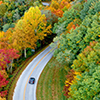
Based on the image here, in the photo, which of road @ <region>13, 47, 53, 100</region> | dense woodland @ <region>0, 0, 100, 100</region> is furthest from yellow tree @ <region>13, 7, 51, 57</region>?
road @ <region>13, 47, 53, 100</region>

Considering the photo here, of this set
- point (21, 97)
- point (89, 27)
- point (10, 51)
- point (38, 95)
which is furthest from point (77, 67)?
point (10, 51)

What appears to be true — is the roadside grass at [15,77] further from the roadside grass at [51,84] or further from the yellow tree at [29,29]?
the roadside grass at [51,84]

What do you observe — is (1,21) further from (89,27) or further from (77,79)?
(77,79)

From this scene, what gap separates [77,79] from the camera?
18281 mm

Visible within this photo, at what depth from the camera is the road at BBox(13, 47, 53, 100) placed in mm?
23922

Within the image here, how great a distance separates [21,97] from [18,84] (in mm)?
3582

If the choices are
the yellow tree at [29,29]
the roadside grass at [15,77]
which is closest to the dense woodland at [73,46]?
the yellow tree at [29,29]

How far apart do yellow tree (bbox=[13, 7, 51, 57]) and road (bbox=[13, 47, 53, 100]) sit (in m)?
4.48

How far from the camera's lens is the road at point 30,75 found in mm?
23922

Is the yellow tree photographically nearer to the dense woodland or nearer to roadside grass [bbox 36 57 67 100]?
the dense woodland

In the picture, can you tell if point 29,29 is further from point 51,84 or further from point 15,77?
point 51,84

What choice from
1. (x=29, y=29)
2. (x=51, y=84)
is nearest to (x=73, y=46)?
(x=51, y=84)

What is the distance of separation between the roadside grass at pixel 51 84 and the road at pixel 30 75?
1180 mm

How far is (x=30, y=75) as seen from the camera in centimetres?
2861
